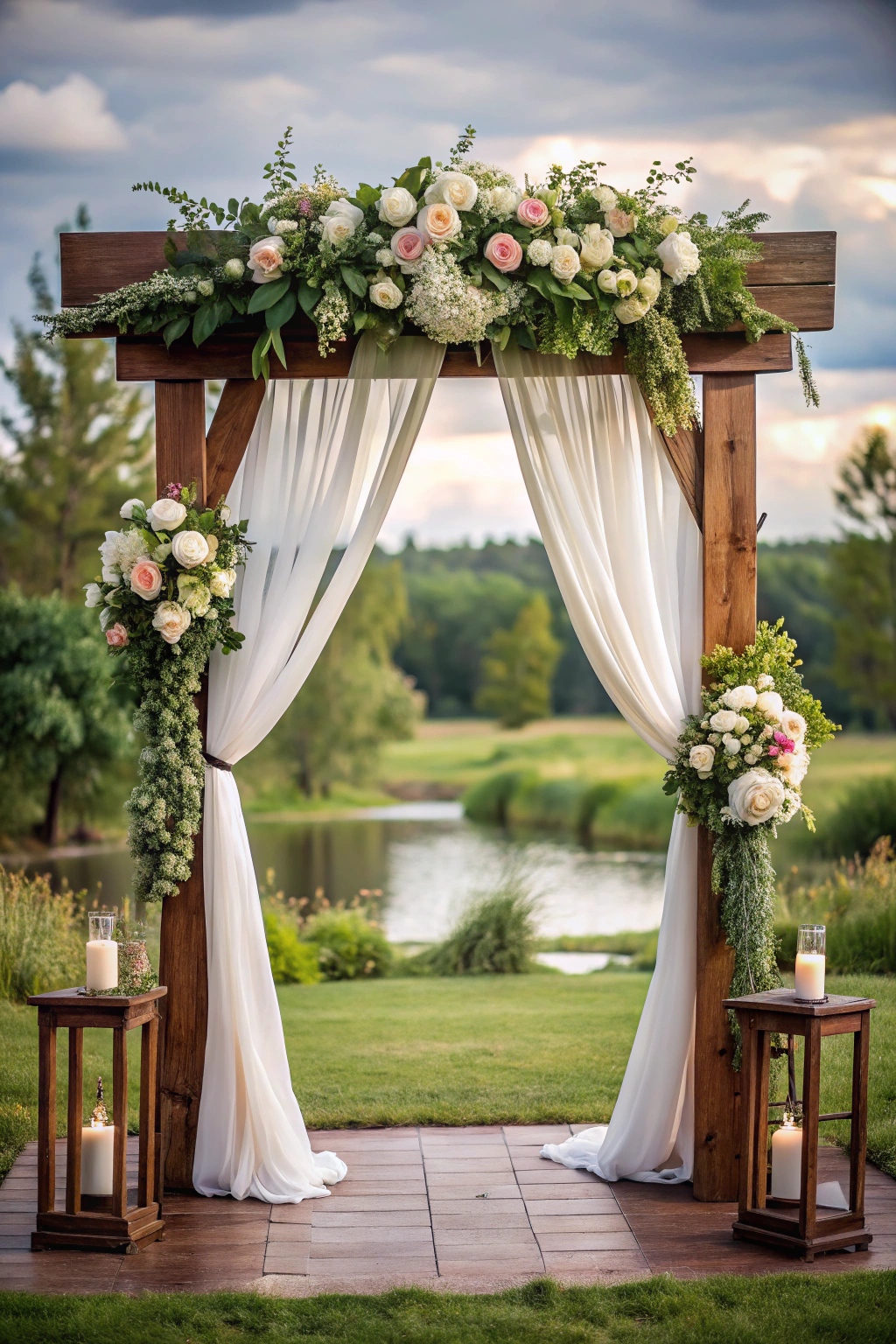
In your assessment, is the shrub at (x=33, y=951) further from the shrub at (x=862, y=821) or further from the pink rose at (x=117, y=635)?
the shrub at (x=862, y=821)

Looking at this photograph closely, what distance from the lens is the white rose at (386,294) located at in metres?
3.32

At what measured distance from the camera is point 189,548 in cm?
329

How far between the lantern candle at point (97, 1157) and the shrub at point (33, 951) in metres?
2.51

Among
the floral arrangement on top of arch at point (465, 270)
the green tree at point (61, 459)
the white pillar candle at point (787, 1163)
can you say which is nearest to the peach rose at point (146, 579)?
the floral arrangement on top of arch at point (465, 270)

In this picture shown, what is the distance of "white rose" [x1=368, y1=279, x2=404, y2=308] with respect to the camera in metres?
3.32

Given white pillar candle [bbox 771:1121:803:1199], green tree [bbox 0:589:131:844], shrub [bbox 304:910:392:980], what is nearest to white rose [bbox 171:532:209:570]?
white pillar candle [bbox 771:1121:803:1199]

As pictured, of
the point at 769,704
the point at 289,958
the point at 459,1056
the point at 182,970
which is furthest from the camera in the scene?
the point at 289,958

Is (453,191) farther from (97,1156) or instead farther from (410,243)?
(97,1156)

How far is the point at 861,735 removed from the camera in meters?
21.4

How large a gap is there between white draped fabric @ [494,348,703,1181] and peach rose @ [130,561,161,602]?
3.68ft

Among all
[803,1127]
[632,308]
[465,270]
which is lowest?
[803,1127]

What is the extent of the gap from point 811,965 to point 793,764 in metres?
0.56

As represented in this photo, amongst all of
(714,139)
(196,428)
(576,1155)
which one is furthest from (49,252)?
(576,1155)

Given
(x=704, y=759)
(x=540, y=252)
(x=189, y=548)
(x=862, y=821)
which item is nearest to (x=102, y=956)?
(x=189, y=548)
